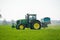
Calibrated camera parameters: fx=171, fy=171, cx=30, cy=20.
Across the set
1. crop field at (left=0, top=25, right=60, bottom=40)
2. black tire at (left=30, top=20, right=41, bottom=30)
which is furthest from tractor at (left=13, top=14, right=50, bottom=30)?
crop field at (left=0, top=25, right=60, bottom=40)

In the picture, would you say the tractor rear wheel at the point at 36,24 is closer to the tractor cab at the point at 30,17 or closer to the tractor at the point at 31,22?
the tractor at the point at 31,22

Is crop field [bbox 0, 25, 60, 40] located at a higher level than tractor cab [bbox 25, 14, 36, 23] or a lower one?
lower

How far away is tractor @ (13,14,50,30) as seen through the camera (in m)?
4.66

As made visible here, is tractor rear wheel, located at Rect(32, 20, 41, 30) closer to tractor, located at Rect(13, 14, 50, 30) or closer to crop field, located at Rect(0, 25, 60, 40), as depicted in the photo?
tractor, located at Rect(13, 14, 50, 30)

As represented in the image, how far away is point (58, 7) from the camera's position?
4715 mm

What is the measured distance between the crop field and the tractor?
5.9 inches

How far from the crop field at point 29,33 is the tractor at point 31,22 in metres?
0.15

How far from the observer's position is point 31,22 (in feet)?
15.7

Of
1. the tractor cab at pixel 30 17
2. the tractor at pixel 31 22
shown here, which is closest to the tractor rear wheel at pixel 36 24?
the tractor at pixel 31 22

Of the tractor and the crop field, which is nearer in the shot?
the crop field

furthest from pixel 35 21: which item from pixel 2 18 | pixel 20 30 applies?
pixel 2 18

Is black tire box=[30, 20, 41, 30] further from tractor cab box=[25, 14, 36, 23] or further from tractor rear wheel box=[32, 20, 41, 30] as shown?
tractor cab box=[25, 14, 36, 23]

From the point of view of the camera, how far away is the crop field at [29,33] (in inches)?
167

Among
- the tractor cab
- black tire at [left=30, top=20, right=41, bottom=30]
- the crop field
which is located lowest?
the crop field
